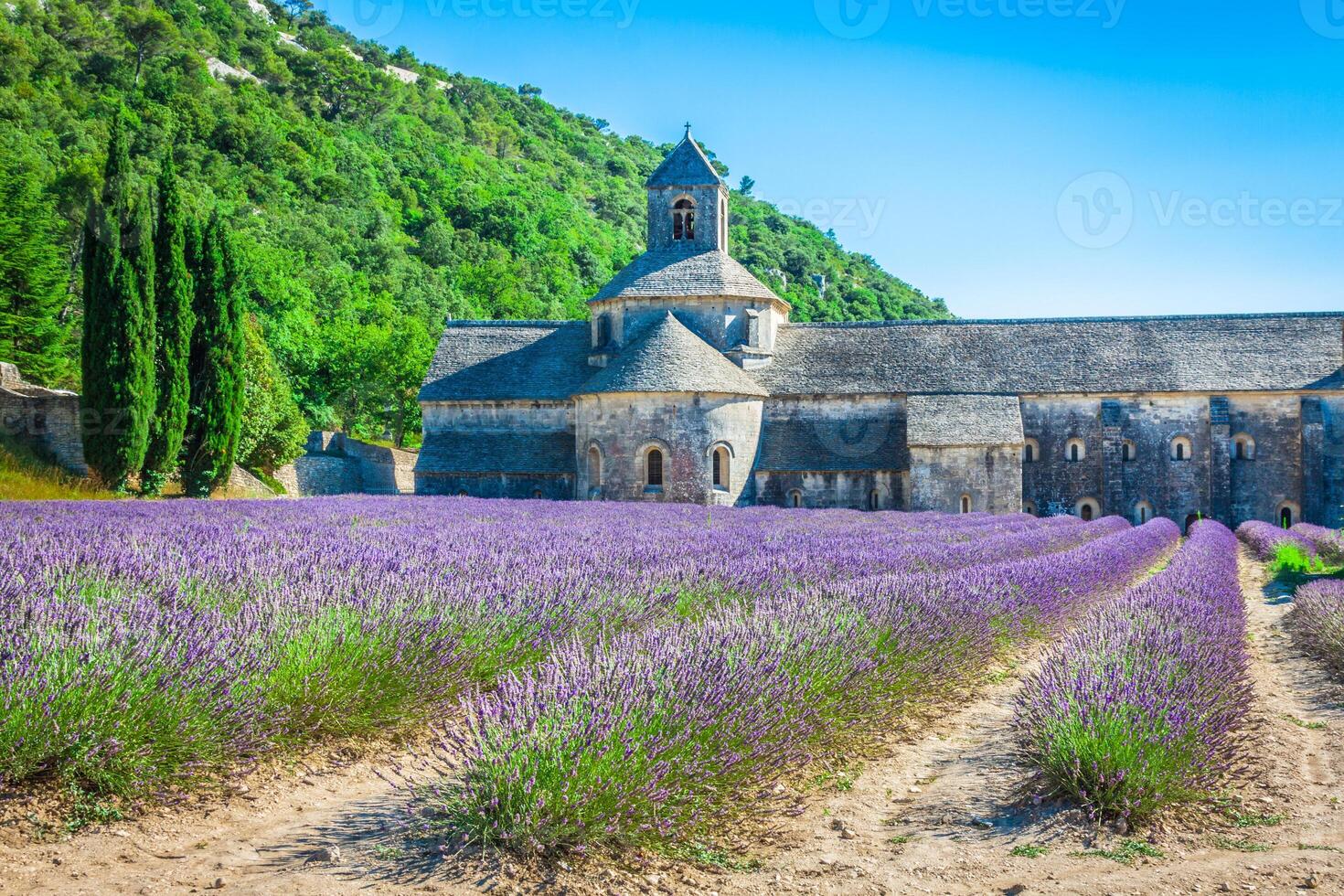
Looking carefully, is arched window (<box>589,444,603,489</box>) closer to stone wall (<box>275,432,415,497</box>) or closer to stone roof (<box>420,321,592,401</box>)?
stone roof (<box>420,321,592,401</box>)

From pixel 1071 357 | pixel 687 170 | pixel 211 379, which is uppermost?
pixel 687 170

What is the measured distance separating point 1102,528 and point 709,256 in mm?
18556

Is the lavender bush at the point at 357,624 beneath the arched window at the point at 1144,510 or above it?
above

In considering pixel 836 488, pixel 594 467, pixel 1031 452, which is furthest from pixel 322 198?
pixel 1031 452

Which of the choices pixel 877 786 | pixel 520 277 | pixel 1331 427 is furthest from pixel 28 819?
pixel 520 277

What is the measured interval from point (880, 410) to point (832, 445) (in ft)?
7.35

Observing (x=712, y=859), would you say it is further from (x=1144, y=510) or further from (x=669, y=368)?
(x=1144, y=510)

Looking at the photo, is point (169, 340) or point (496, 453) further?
point (496, 453)

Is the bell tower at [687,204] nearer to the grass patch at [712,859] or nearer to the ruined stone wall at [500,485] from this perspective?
the ruined stone wall at [500,485]

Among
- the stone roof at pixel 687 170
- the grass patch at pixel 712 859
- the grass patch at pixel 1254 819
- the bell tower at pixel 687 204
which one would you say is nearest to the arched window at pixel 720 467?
the bell tower at pixel 687 204

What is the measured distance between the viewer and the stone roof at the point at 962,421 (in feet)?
112

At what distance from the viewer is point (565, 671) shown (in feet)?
17.6

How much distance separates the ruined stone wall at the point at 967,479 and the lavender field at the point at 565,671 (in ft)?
77.0

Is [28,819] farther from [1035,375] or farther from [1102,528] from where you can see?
[1035,375]
